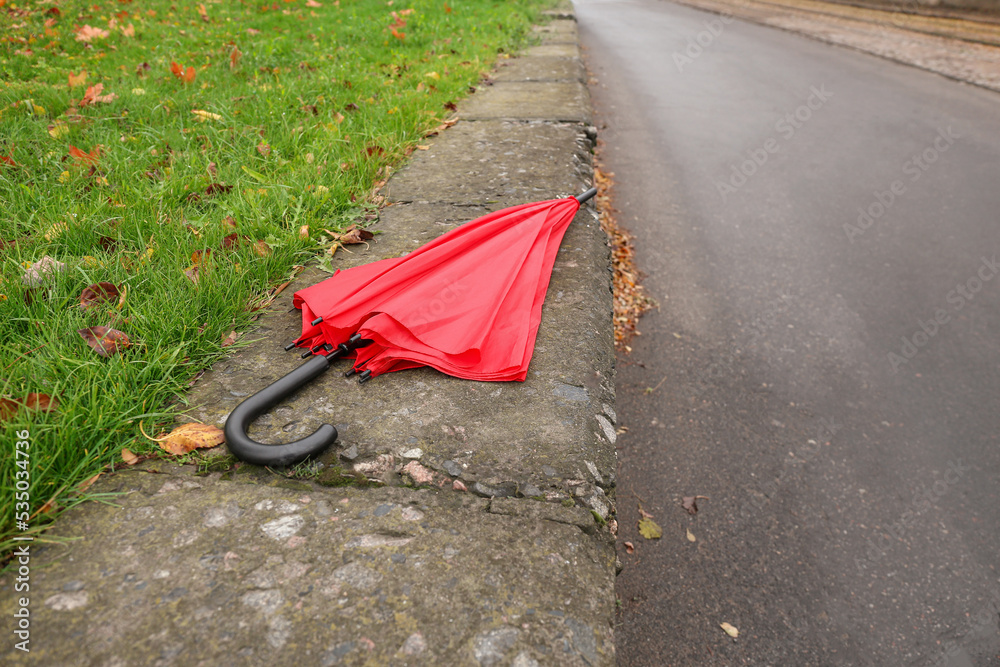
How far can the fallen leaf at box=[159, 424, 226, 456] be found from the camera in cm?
142

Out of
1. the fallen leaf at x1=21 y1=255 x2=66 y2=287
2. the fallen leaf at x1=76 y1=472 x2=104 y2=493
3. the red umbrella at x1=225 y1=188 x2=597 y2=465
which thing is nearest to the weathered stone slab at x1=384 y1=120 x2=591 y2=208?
the red umbrella at x1=225 y1=188 x2=597 y2=465

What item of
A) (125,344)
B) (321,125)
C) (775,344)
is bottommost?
(775,344)

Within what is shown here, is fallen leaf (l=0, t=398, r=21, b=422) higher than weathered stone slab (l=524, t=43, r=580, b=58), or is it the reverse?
weathered stone slab (l=524, t=43, r=580, b=58)

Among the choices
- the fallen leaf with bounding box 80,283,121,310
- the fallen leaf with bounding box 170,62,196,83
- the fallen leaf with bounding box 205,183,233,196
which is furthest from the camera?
the fallen leaf with bounding box 170,62,196,83

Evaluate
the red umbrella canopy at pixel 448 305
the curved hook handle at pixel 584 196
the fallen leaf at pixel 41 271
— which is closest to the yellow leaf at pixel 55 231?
the fallen leaf at pixel 41 271

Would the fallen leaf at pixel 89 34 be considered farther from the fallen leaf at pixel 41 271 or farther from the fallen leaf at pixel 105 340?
the fallen leaf at pixel 105 340

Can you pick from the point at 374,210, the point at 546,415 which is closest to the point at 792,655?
the point at 546,415

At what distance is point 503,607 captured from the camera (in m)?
1.11

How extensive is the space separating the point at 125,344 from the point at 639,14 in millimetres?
16668

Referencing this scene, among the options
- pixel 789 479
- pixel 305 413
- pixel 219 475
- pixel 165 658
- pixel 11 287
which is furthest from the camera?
pixel 789 479

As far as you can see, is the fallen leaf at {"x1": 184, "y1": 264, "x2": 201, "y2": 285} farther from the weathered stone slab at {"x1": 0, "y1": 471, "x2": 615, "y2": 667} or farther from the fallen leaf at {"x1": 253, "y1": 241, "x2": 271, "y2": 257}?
the weathered stone slab at {"x1": 0, "y1": 471, "x2": 615, "y2": 667}

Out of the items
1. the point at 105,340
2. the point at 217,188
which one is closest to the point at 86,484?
the point at 105,340

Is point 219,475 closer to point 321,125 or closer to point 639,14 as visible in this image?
point 321,125

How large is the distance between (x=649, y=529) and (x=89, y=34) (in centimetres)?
703
